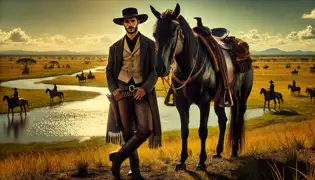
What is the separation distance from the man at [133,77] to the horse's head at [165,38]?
0.26m

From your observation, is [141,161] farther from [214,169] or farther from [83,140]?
[83,140]

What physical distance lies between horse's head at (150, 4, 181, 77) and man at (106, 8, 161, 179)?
26 centimetres

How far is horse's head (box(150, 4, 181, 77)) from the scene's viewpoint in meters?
4.60

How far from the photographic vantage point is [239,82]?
6734 millimetres

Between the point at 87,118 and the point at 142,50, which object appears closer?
the point at 142,50

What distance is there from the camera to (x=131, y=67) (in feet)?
15.9

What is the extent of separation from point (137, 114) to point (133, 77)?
50cm

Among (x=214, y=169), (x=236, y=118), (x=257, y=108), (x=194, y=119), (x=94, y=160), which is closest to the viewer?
(x=214, y=169)

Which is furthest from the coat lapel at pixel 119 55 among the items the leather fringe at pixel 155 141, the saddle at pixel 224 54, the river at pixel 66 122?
the river at pixel 66 122

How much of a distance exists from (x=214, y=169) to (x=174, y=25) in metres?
2.36

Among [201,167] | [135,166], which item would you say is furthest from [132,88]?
[201,167]

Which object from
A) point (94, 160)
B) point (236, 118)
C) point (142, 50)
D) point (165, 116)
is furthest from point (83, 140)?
point (142, 50)

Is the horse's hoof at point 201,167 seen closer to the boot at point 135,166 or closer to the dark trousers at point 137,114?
the boot at point 135,166

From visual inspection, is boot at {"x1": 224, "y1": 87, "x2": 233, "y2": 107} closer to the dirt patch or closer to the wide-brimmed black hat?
the dirt patch
